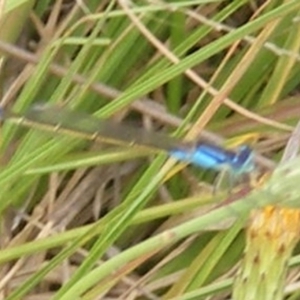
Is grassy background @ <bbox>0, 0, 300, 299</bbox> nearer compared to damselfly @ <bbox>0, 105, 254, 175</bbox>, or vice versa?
damselfly @ <bbox>0, 105, 254, 175</bbox>

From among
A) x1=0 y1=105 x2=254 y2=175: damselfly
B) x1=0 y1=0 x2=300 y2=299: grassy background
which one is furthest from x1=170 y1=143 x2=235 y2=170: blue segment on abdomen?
x1=0 y1=0 x2=300 y2=299: grassy background

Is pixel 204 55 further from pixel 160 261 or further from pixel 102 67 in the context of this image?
pixel 160 261

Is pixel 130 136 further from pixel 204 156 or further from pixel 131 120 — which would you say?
pixel 131 120

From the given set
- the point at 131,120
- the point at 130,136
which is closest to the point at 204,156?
the point at 130,136

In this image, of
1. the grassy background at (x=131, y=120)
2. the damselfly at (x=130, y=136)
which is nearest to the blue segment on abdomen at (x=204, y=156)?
the damselfly at (x=130, y=136)

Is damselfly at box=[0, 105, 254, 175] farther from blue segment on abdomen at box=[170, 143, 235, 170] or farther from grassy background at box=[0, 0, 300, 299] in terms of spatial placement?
grassy background at box=[0, 0, 300, 299]

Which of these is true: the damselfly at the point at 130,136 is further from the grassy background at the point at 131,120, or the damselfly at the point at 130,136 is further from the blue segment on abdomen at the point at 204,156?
the grassy background at the point at 131,120
